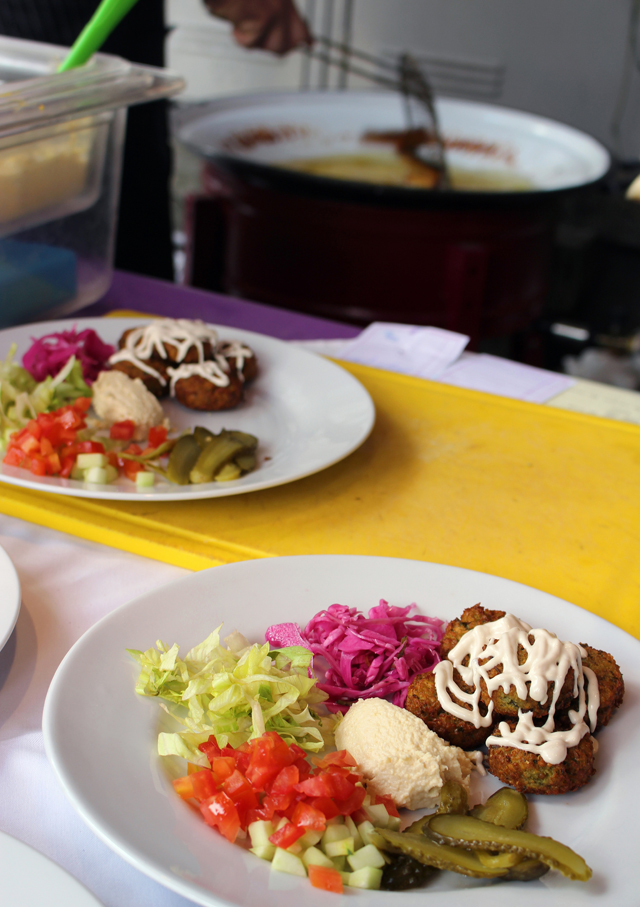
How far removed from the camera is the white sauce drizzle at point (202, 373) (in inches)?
63.9

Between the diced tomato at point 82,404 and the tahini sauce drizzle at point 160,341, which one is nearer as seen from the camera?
the diced tomato at point 82,404

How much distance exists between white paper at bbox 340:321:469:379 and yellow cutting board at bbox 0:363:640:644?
0.35 metres

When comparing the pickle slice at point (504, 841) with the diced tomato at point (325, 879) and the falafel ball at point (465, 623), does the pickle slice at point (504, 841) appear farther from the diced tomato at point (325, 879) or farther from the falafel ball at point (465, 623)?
the falafel ball at point (465, 623)

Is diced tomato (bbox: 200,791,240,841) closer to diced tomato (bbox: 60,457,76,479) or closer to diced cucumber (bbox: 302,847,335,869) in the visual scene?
diced cucumber (bbox: 302,847,335,869)

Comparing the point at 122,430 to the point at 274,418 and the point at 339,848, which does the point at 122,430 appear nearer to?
the point at 274,418

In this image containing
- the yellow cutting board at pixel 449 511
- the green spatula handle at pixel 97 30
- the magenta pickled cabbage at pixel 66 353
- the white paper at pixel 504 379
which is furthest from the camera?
the white paper at pixel 504 379

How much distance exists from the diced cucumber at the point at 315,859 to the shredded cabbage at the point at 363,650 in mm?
225

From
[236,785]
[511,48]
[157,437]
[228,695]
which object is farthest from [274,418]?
[511,48]

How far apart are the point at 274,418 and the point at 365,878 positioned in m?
1.03

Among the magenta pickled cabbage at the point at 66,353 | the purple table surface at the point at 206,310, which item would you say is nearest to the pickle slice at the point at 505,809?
the magenta pickled cabbage at the point at 66,353

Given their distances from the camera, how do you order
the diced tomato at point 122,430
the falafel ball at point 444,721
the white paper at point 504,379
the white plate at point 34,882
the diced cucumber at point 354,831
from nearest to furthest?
1. the white plate at point 34,882
2. the diced cucumber at point 354,831
3. the falafel ball at point 444,721
4. the diced tomato at point 122,430
5. the white paper at point 504,379

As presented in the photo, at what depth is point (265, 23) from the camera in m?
3.37

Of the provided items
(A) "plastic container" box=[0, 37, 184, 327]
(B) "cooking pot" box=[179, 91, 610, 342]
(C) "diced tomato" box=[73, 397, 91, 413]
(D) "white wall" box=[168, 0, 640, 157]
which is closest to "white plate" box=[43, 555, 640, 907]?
(C) "diced tomato" box=[73, 397, 91, 413]

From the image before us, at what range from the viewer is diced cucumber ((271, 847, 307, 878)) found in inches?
27.5
